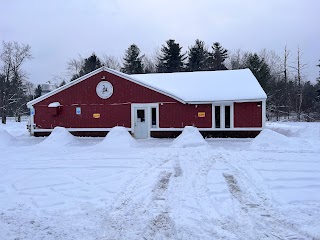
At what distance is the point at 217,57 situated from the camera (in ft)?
174

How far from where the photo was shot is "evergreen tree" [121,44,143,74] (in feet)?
176

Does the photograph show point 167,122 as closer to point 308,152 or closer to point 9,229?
point 308,152

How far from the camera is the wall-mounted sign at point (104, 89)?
21228 mm

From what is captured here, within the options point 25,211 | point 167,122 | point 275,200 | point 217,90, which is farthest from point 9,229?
point 217,90

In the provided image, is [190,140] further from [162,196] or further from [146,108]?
[162,196]

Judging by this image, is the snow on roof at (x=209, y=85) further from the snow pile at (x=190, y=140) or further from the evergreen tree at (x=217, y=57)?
the evergreen tree at (x=217, y=57)

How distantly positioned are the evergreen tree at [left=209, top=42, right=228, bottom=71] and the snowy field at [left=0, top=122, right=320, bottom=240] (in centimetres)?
4089

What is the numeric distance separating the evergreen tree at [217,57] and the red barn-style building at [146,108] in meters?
30.1

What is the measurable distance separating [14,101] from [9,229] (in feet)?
151

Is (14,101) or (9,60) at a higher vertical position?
(9,60)

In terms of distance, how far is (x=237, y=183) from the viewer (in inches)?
302

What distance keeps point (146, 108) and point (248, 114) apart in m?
6.69

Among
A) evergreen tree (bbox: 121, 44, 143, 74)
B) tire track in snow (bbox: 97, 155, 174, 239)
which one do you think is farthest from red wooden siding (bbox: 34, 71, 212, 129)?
evergreen tree (bbox: 121, 44, 143, 74)

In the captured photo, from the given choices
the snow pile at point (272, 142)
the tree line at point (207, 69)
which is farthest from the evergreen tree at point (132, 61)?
the snow pile at point (272, 142)
